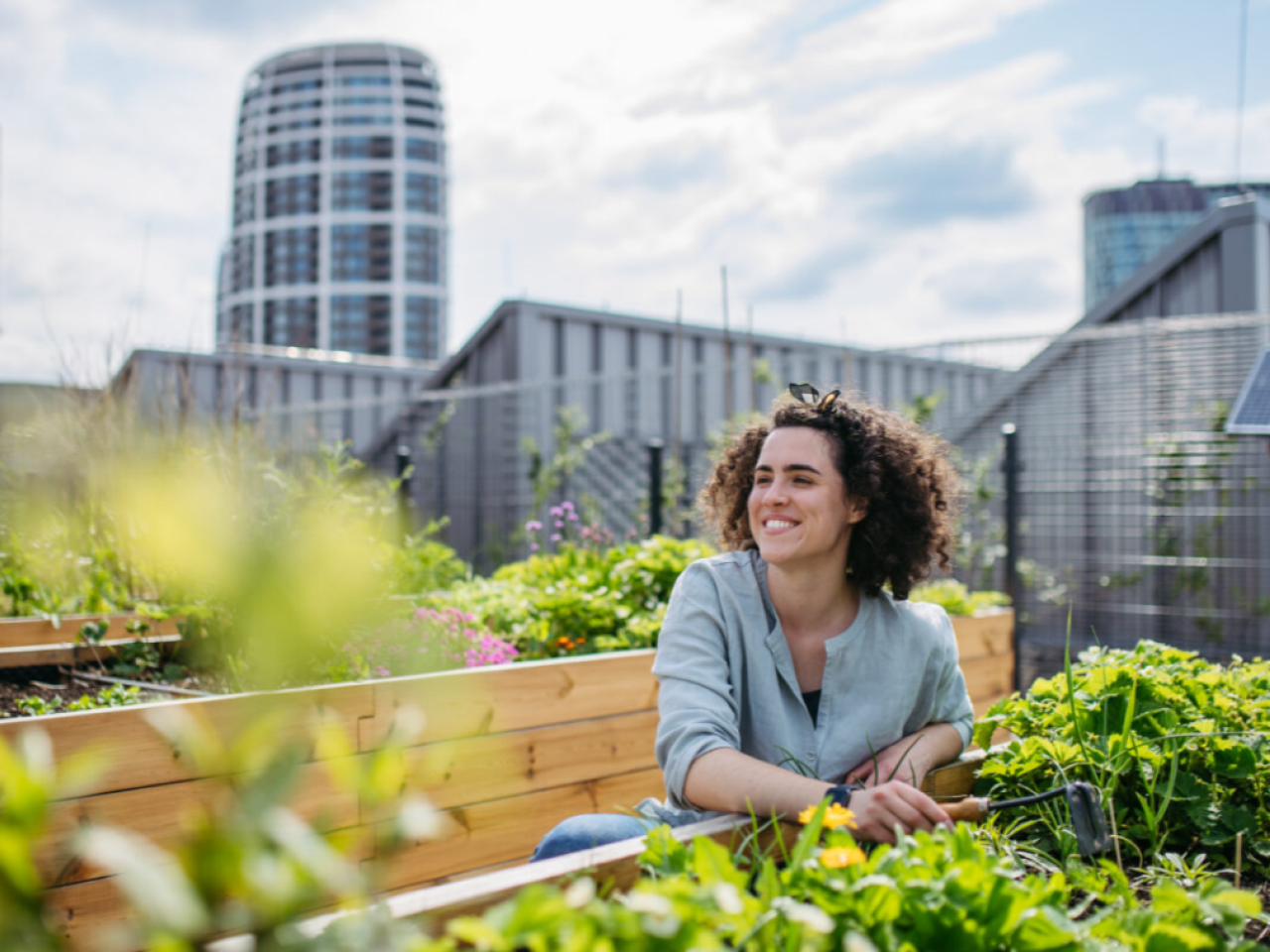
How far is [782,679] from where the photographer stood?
1564 mm

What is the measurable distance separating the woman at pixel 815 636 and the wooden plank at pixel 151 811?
61 cm

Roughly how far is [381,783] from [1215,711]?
137 centimetres

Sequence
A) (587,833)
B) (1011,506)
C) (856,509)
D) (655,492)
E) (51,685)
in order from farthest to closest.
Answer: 1. (655,492)
2. (1011,506)
3. (51,685)
4. (856,509)
5. (587,833)

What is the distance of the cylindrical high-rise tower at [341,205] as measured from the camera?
64062 millimetres

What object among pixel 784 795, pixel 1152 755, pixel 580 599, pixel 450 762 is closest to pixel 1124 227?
pixel 580 599

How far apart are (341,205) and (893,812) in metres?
70.6

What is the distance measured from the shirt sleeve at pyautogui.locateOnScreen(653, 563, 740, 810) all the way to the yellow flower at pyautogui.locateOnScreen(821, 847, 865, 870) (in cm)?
56

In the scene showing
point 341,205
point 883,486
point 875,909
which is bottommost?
point 875,909

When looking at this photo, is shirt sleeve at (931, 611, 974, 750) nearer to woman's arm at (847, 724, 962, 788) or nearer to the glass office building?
woman's arm at (847, 724, 962, 788)

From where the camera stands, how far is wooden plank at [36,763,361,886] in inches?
61.6

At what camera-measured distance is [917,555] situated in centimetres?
173

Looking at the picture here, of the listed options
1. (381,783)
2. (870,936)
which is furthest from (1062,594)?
(381,783)

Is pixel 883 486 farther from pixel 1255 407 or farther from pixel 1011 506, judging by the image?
pixel 1011 506

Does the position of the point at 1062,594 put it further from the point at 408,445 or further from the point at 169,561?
the point at 408,445
